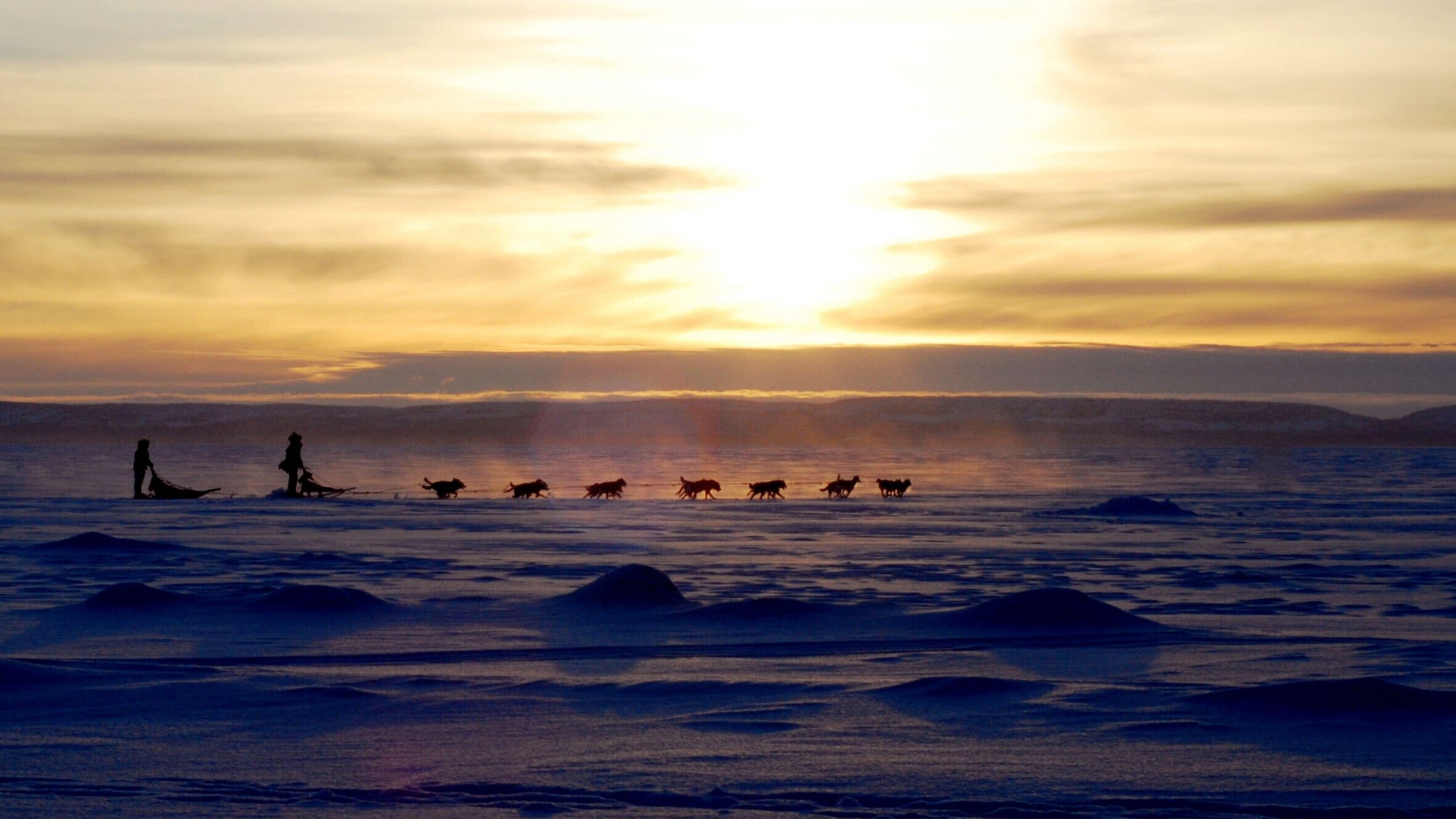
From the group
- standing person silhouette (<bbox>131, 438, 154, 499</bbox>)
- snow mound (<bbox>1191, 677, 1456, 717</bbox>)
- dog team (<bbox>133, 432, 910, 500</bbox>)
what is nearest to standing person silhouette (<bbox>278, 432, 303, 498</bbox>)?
dog team (<bbox>133, 432, 910, 500</bbox>)

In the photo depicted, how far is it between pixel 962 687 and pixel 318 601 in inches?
240

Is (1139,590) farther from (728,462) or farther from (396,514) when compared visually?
(728,462)

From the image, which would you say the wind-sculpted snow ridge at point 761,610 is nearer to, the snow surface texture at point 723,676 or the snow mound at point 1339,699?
the snow surface texture at point 723,676

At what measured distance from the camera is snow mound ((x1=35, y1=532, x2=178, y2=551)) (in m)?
17.4

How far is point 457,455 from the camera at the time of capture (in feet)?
301

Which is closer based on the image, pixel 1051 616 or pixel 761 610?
pixel 1051 616

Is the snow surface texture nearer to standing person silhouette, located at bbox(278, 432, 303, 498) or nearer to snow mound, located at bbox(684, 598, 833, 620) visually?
snow mound, located at bbox(684, 598, 833, 620)

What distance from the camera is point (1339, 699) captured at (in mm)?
7750

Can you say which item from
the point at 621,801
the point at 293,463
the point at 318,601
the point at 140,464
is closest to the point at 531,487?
the point at 293,463

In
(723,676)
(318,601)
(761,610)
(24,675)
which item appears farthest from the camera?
(318,601)

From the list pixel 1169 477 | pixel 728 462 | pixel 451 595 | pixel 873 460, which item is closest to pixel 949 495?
pixel 1169 477

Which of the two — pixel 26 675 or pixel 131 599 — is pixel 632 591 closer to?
pixel 131 599

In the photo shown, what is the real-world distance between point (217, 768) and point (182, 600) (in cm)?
632

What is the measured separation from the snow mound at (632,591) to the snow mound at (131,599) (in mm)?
3535
